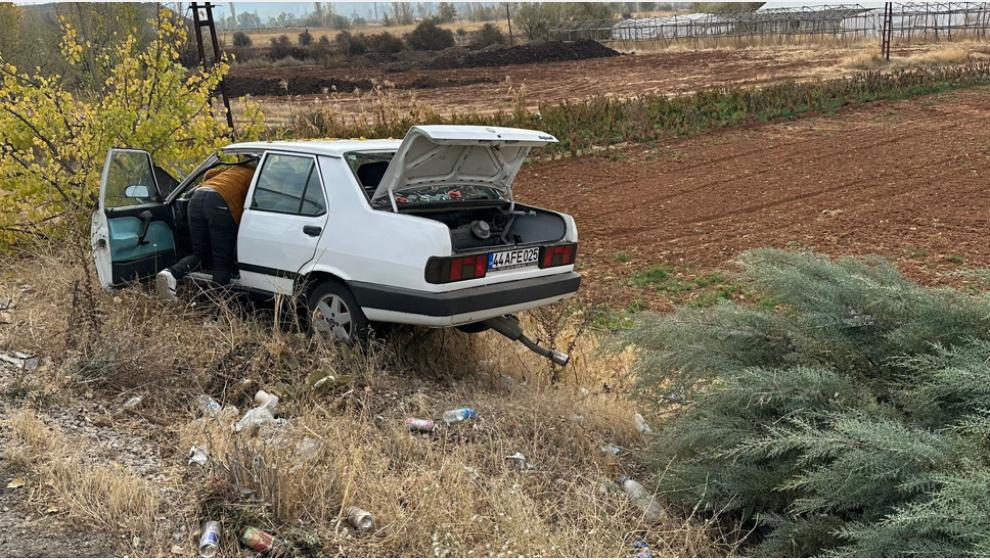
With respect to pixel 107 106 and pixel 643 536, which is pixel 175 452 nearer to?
pixel 643 536

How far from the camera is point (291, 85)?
3997 cm

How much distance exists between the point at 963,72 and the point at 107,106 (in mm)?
28276

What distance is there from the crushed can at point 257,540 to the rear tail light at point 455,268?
7.77 feet

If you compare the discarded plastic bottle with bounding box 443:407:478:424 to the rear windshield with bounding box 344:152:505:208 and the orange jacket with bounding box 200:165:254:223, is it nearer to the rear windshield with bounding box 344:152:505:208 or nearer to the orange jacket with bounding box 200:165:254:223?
the rear windshield with bounding box 344:152:505:208

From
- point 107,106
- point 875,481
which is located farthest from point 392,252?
point 107,106

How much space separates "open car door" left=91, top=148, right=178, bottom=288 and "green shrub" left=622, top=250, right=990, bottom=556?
4319 millimetres

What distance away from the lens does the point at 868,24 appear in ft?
167

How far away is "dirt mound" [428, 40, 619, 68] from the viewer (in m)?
50.0

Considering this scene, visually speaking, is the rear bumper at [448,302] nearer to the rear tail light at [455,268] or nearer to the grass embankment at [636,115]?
the rear tail light at [455,268]

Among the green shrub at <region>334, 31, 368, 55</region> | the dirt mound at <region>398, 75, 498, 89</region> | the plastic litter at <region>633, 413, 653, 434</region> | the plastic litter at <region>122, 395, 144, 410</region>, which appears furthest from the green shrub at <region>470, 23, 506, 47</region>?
the plastic litter at <region>122, 395, 144, 410</region>

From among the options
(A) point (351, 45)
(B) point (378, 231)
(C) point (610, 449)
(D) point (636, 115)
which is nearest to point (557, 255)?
(B) point (378, 231)

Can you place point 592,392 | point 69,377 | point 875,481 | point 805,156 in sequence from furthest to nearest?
point 805,156, point 592,392, point 69,377, point 875,481

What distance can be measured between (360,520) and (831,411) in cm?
228

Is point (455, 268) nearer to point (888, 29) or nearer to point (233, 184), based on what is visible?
point (233, 184)
